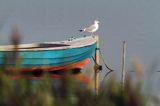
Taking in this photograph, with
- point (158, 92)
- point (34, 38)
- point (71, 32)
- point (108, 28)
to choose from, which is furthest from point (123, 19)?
point (158, 92)

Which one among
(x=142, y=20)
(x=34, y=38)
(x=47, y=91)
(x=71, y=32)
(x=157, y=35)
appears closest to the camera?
A: (x=47, y=91)

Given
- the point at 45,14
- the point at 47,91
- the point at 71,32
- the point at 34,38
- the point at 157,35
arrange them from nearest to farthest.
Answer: the point at 47,91 → the point at 34,38 → the point at 71,32 → the point at 157,35 → the point at 45,14

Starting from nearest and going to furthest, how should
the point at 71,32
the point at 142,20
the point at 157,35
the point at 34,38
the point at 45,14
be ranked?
the point at 34,38
the point at 71,32
the point at 157,35
the point at 45,14
the point at 142,20

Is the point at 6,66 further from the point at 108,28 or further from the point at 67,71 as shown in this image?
the point at 108,28

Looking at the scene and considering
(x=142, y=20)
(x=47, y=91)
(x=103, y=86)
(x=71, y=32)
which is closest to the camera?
(x=47, y=91)

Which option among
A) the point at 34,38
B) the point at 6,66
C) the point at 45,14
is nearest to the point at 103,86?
the point at 6,66

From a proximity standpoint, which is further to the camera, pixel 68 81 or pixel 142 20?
pixel 142 20

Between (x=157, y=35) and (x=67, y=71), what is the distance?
24798 millimetres

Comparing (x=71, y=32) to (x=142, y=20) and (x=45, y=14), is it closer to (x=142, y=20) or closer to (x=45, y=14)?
(x=45, y=14)

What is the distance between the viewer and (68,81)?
293 centimetres

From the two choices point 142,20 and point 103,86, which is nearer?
point 103,86

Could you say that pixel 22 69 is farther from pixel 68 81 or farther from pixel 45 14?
pixel 45 14

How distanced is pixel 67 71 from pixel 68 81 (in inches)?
2.5

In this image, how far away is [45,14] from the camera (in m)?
30.8
